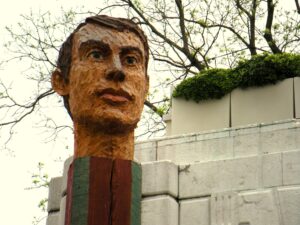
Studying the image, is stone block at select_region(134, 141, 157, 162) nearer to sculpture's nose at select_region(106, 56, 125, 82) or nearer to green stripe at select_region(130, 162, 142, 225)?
green stripe at select_region(130, 162, 142, 225)

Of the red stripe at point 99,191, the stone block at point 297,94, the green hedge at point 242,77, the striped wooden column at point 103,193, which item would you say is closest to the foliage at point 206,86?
the green hedge at point 242,77

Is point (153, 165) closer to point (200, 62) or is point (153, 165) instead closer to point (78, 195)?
point (78, 195)

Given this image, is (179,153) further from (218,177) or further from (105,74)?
(105,74)

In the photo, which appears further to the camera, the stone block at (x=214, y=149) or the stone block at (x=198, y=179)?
the stone block at (x=214, y=149)

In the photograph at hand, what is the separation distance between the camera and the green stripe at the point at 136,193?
26.7 feet

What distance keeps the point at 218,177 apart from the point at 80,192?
5.65ft

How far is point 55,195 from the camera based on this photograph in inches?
380

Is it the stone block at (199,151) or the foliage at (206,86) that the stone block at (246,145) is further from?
the foliage at (206,86)

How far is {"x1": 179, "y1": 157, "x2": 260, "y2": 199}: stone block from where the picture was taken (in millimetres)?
8828

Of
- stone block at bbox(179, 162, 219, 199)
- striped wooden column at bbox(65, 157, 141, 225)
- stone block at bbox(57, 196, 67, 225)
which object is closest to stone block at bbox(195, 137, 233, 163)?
stone block at bbox(179, 162, 219, 199)

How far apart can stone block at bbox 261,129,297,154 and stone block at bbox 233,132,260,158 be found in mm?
83

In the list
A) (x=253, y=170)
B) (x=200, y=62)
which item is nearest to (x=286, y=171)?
(x=253, y=170)

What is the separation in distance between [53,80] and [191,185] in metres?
1.97

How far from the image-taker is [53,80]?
9078mm
